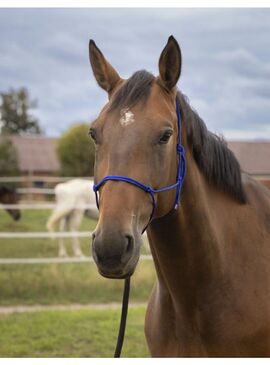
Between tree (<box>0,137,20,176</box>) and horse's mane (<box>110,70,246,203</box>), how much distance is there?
21.5 meters

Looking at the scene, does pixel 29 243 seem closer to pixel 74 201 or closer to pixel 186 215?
pixel 74 201

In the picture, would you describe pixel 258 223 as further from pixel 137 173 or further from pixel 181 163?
pixel 137 173

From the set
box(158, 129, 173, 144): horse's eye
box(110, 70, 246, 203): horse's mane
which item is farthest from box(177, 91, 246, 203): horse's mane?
box(158, 129, 173, 144): horse's eye

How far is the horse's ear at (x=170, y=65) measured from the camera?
2.00 meters

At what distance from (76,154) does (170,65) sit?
75.3 ft

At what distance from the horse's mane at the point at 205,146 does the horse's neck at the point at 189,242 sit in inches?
3.1

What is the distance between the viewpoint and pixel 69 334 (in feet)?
16.3

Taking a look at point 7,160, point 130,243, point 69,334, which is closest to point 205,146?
point 130,243

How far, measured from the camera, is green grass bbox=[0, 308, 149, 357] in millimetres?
4500

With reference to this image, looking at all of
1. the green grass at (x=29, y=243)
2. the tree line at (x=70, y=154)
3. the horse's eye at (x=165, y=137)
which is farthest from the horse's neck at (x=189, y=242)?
the tree line at (x=70, y=154)

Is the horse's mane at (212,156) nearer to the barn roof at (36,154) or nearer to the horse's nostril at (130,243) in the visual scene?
the horse's nostril at (130,243)

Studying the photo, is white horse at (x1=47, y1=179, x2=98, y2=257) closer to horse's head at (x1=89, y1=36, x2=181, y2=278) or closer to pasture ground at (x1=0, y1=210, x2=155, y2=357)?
pasture ground at (x1=0, y1=210, x2=155, y2=357)

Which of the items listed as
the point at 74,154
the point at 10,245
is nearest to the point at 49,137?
the point at 74,154

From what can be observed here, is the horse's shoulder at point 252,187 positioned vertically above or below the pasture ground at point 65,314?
above
